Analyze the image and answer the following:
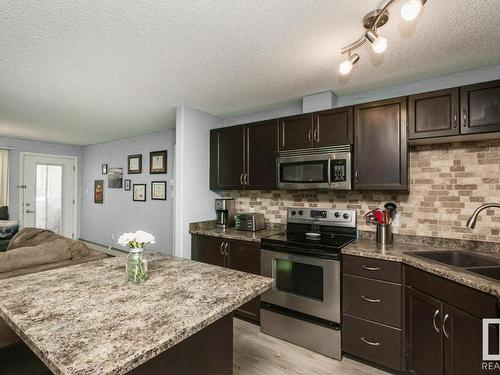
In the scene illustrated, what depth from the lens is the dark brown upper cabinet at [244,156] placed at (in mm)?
2992

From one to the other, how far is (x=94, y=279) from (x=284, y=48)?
196 cm

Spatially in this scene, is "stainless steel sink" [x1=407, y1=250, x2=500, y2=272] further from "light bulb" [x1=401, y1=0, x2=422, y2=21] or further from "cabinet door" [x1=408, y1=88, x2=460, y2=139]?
"light bulb" [x1=401, y1=0, x2=422, y2=21]

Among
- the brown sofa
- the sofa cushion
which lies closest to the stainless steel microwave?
the brown sofa

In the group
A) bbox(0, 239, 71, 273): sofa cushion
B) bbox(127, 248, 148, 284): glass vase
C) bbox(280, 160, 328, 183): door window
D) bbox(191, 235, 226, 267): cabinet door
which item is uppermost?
bbox(280, 160, 328, 183): door window

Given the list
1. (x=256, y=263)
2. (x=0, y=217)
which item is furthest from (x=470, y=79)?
(x=0, y=217)

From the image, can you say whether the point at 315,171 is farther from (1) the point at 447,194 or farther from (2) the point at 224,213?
(2) the point at 224,213

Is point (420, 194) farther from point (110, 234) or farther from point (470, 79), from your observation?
point (110, 234)

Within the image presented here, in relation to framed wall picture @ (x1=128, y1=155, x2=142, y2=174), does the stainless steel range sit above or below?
below

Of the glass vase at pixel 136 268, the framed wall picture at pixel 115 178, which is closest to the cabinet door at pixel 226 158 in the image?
the glass vase at pixel 136 268

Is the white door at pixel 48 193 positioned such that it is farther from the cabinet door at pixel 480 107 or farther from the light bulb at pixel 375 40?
the cabinet door at pixel 480 107

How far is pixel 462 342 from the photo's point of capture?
156 cm

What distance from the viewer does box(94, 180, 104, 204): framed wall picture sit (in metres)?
5.97

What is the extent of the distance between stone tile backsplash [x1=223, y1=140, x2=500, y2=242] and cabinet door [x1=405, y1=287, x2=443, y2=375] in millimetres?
792

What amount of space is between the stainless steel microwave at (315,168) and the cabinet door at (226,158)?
0.57 meters
